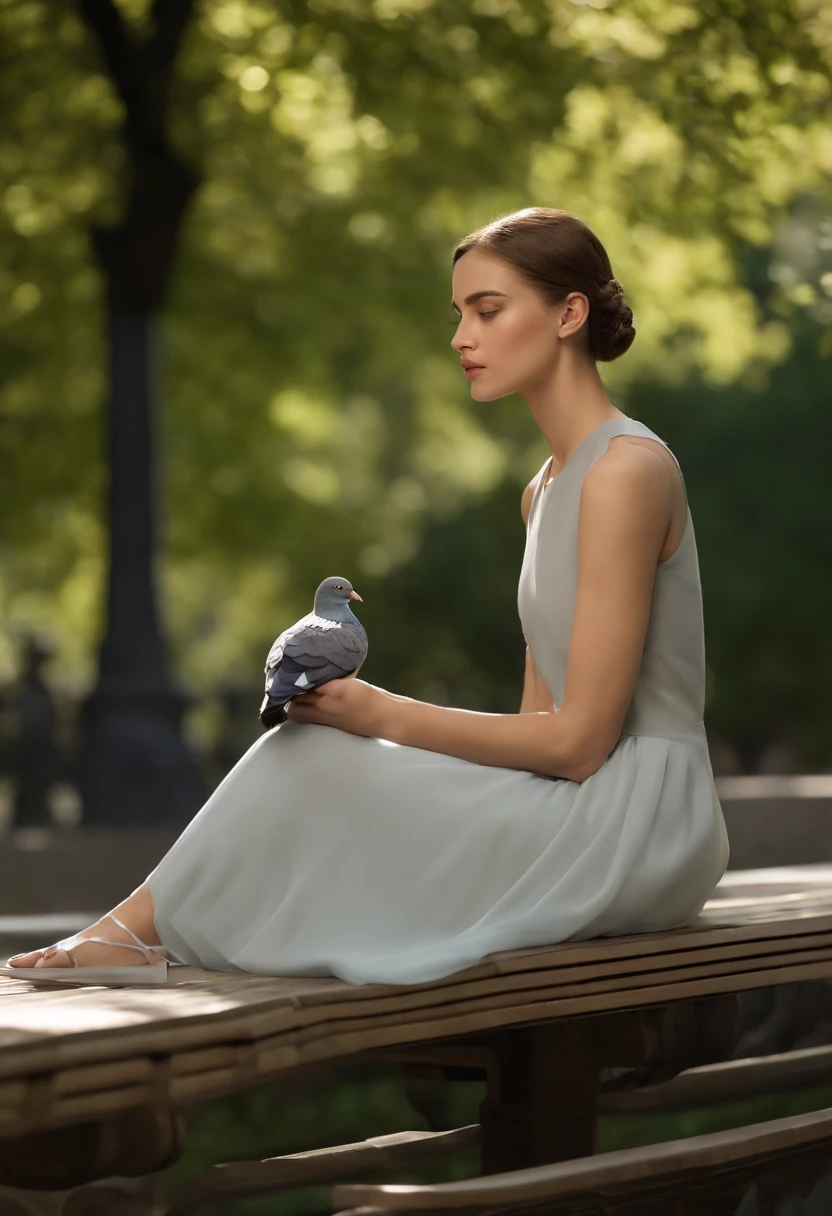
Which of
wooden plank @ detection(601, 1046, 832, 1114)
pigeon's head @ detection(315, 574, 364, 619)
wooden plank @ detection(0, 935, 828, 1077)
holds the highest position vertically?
pigeon's head @ detection(315, 574, 364, 619)

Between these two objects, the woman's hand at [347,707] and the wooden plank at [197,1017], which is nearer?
the wooden plank at [197,1017]

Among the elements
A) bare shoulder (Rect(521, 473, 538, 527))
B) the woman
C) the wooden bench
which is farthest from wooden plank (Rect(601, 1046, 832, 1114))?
bare shoulder (Rect(521, 473, 538, 527))

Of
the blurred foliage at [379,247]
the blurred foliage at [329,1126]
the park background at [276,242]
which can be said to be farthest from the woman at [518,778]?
the blurred foliage at [379,247]

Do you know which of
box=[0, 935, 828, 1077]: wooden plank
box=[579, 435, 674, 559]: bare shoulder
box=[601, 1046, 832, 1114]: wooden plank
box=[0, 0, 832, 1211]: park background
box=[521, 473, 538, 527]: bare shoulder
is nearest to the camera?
box=[0, 935, 828, 1077]: wooden plank

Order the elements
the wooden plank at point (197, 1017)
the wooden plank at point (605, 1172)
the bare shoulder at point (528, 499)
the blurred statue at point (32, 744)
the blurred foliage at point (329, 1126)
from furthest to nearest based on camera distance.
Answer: the blurred statue at point (32, 744), the bare shoulder at point (528, 499), the blurred foliage at point (329, 1126), the wooden plank at point (605, 1172), the wooden plank at point (197, 1017)

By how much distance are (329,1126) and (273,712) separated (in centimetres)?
169

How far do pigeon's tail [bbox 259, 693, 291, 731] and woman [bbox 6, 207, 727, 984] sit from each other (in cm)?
2

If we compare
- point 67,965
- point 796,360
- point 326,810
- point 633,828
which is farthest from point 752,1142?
point 796,360

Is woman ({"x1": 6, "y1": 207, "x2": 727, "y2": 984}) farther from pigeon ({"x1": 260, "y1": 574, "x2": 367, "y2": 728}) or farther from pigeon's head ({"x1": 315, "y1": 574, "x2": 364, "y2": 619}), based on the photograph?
pigeon's head ({"x1": 315, "y1": 574, "x2": 364, "y2": 619})

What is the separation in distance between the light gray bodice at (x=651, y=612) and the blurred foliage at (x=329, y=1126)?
0.94 m

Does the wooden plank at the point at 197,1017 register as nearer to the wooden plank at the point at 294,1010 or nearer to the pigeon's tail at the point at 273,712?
the wooden plank at the point at 294,1010

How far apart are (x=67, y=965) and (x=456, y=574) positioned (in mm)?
25207

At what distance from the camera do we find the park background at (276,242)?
384 inches

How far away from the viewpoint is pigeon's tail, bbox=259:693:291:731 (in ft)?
11.3
